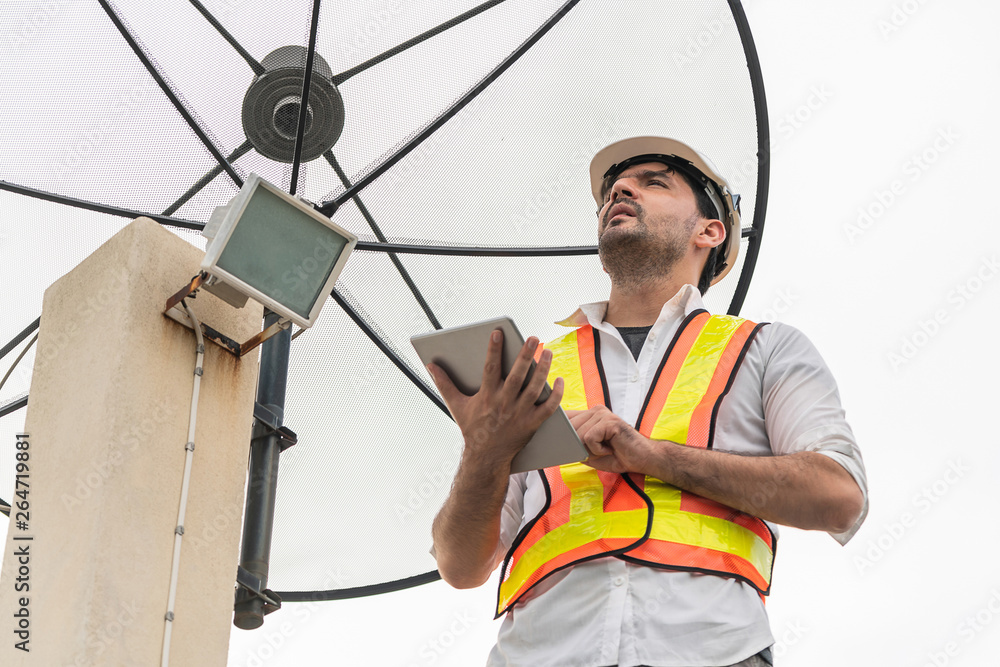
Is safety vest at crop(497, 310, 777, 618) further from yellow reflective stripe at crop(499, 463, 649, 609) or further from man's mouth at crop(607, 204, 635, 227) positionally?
man's mouth at crop(607, 204, 635, 227)

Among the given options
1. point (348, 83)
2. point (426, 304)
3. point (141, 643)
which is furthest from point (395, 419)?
point (141, 643)

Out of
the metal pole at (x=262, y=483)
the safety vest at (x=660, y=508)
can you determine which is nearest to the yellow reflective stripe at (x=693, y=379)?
the safety vest at (x=660, y=508)

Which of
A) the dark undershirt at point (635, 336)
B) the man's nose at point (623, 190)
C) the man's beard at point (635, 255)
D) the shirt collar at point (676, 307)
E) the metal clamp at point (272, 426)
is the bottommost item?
the dark undershirt at point (635, 336)

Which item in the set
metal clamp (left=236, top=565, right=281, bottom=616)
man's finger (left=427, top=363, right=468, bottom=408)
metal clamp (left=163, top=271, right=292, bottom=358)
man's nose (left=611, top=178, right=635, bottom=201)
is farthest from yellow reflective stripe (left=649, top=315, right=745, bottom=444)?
metal clamp (left=236, top=565, right=281, bottom=616)

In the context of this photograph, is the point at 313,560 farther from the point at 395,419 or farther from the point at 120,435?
the point at 120,435

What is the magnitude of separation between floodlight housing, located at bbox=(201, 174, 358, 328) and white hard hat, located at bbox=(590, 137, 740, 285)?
169 cm

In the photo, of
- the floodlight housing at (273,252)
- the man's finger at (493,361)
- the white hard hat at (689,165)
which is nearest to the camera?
the man's finger at (493,361)

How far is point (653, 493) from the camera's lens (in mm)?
3381


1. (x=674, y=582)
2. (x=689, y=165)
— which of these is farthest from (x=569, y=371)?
(x=689, y=165)

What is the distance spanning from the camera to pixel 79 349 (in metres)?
3.94

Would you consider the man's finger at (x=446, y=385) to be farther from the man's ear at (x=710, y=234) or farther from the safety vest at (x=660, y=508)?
the man's ear at (x=710, y=234)

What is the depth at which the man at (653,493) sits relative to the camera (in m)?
3.16

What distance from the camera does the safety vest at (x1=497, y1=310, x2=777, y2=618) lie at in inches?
129

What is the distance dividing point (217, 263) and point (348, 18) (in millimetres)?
2655
